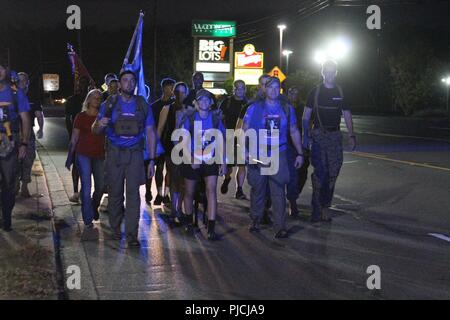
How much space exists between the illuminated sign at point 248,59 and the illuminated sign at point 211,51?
141 cm

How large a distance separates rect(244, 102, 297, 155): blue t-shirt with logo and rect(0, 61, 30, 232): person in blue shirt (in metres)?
2.63

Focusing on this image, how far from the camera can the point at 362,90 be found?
84.0 m

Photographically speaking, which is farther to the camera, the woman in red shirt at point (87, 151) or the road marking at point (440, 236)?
the woman in red shirt at point (87, 151)

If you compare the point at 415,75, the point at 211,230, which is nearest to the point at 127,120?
the point at 211,230

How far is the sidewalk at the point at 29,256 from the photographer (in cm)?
566

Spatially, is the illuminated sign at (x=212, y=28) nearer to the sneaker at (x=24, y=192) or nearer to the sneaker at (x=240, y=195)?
the sneaker at (x=240, y=195)

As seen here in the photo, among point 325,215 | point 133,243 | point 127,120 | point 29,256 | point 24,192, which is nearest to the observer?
point 29,256

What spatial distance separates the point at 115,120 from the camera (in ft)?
25.0

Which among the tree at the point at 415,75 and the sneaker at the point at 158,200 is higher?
the tree at the point at 415,75

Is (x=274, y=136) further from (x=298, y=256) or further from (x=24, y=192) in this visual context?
(x=24, y=192)

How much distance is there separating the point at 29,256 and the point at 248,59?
4939 cm

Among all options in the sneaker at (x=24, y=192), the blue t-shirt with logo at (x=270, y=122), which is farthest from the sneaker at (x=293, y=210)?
the sneaker at (x=24, y=192)

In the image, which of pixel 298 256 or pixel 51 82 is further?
pixel 51 82

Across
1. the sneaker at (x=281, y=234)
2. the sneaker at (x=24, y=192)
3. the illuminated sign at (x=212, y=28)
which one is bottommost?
the sneaker at (x=281, y=234)
